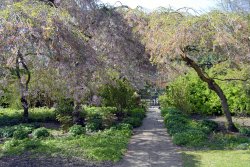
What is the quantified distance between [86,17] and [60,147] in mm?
4466

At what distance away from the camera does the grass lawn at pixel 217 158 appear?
25.2 feet

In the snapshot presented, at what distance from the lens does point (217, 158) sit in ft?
27.2

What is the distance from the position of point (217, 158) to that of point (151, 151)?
5.58 feet

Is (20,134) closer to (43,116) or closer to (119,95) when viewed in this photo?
(43,116)

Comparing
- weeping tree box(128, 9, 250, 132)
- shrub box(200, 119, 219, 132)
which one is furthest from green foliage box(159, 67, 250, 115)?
weeping tree box(128, 9, 250, 132)

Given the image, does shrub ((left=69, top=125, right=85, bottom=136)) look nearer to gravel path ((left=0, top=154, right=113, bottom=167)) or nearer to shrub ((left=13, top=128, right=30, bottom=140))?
shrub ((left=13, top=128, right=30, bottom=140))

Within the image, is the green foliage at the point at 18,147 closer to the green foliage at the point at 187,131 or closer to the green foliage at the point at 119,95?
the green foliage at the point at 187,131

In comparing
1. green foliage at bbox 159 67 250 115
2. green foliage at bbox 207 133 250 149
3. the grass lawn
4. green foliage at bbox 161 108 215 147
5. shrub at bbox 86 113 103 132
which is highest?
green foliage at bbox 159 67 250 115

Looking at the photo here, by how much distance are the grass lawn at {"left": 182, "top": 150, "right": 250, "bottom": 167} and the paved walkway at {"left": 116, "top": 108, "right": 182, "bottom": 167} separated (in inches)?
9.9

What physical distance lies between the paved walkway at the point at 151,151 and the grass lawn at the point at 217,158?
25 cm

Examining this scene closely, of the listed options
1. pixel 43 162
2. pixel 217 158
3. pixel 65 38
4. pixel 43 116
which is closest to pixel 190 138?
pixel 217 158

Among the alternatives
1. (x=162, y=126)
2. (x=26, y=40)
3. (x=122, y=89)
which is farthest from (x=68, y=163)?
(x=122, y=89)

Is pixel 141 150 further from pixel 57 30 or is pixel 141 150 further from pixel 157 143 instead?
pixel 57 30

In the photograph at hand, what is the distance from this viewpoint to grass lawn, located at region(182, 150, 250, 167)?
767 cm
